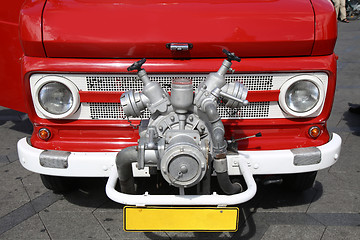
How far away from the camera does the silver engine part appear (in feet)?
7.01

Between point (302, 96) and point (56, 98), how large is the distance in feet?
5.69

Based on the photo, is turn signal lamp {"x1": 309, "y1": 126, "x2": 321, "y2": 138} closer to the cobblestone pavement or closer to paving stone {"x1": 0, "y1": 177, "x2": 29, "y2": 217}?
the cobblestone pavement

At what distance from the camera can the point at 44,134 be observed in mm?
2797

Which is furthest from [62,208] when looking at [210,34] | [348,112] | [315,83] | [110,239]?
[348,112]

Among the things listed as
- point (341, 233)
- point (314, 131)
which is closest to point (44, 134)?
point (314, 131)

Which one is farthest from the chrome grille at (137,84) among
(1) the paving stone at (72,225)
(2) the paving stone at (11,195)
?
(2) the paving stone at (11,195)

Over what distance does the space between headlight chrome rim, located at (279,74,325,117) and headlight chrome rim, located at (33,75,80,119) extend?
1430 mm

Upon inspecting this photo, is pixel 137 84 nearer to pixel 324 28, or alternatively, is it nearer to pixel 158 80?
pixel 158 80

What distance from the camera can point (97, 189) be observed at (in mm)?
3578

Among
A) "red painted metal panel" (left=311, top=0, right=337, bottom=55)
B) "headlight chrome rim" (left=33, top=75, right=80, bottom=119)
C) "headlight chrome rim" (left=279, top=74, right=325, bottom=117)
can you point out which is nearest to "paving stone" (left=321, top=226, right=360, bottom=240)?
"headlight chrome rim" (left=279, top=74, right=325, bottom=117)

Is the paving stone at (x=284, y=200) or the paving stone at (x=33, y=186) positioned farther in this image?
the paving stone at (x=33, y=186)

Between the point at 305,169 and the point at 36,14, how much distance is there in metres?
2.13

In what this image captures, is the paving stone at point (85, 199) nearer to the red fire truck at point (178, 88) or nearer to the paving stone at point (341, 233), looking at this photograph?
the red fire truck at point (178, 88)

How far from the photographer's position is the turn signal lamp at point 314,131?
2.79 m
